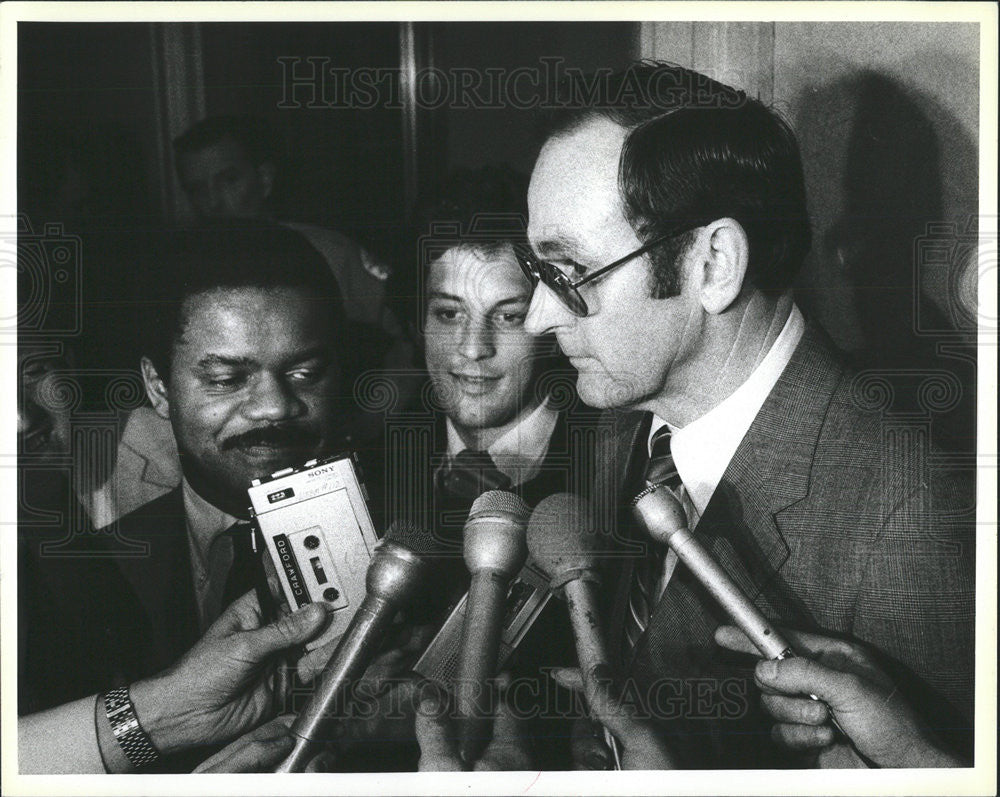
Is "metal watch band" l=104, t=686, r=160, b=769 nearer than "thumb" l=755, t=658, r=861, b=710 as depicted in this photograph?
No

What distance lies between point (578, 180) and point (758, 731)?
120 cm

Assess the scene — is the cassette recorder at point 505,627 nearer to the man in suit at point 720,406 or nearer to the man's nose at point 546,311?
the man in suit at point 720,406

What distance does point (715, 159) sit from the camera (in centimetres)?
214

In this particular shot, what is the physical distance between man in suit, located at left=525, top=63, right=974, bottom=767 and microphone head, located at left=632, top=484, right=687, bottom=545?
0.02 metres

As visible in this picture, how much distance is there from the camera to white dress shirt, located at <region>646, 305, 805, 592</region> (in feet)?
7.12

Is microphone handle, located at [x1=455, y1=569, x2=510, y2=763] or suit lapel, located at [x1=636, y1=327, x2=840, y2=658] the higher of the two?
suit lapel, located at [x1=636, y1=327, x2=840, y2=658]

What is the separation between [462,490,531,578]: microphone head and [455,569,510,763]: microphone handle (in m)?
0.02

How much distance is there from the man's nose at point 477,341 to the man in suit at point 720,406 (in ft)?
0.28

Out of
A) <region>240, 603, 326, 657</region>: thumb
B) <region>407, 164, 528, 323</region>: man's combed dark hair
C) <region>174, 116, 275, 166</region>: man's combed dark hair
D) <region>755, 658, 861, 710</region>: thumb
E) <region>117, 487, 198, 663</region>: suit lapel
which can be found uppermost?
<region>174, 116, 275, 166</region>: man's combed dark hair

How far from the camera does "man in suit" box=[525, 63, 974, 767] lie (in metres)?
2.14

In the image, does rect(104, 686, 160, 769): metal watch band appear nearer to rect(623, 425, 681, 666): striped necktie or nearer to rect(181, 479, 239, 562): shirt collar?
rect(181, 479, 239, 562): shirt collar

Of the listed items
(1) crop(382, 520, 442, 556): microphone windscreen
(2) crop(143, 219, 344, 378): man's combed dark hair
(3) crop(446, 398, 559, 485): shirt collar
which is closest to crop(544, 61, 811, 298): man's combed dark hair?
(3) crop(446, 398, 559, 485): shirt collar

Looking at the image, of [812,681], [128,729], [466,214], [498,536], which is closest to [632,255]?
[466,214]

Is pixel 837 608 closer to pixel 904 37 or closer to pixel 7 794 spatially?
pixel 904 37
